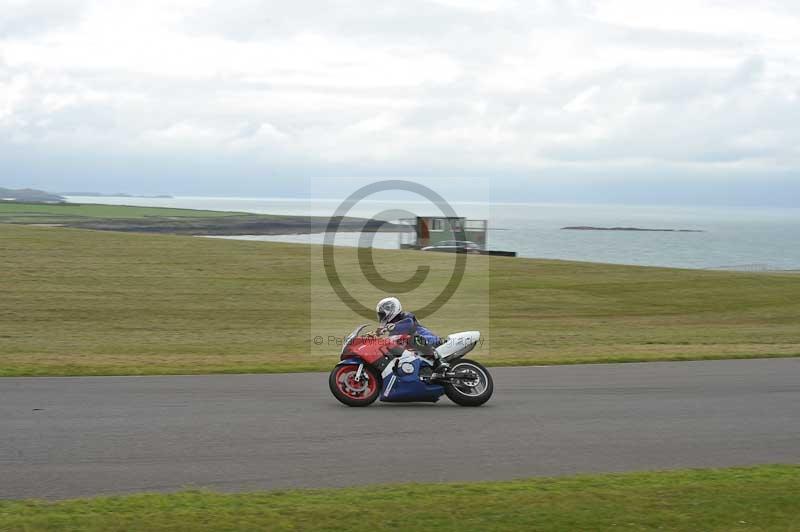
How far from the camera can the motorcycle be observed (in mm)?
13570

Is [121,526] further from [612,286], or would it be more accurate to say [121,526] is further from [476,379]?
[612,286]

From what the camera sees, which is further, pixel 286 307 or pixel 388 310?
pixel 286 307

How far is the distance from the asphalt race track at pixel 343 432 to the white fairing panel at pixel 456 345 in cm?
75

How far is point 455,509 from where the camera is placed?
7852 millimetres

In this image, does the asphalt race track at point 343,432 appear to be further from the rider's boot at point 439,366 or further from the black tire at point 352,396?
the rider's boot at point 439,366

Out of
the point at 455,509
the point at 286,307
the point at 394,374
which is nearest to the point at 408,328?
the point at 394,374

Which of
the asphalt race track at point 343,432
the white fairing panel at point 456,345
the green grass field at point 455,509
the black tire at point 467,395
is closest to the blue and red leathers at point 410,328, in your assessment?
the white fairing panel at point 456,345

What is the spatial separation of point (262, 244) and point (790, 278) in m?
25.8

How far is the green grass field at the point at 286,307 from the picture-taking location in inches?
849

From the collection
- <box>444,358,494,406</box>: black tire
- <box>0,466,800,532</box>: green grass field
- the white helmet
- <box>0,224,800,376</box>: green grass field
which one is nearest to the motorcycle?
<box>444,358,494,406</box>: black tire

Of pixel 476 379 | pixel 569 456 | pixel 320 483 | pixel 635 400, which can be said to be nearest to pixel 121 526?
pixel 320 483

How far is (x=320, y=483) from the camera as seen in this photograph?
8.99m

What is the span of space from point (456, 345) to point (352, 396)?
63.0 inches

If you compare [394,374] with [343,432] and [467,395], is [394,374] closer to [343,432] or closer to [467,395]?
[467,395]
